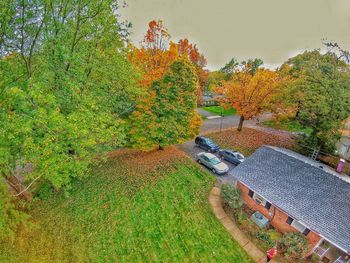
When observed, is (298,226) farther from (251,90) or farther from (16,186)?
(16,186)

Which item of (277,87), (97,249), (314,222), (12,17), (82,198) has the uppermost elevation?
(12,17)

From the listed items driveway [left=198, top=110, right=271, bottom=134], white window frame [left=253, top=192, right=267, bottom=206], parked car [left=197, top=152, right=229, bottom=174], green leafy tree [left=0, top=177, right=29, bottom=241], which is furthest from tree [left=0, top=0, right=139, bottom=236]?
driveway [left=198, top=110, right=271, bottom=134]

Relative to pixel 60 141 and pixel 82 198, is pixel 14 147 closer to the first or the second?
pixel 60 141

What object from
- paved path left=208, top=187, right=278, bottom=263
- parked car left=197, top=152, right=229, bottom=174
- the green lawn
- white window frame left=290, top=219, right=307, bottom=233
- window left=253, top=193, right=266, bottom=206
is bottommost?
paved path left=208, top=187, right=278, bottom=263

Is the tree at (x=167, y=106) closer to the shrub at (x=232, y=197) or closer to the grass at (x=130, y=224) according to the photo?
the grass at (x=130, y=224)

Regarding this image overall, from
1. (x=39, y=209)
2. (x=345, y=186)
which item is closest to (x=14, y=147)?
(x=39, y=209)

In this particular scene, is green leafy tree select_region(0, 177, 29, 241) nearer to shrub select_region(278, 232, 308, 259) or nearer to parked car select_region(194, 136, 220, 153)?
shrub select_region(278, 232, 308, 259)
